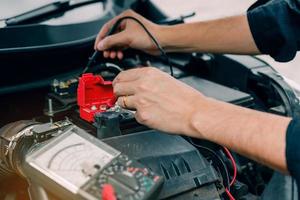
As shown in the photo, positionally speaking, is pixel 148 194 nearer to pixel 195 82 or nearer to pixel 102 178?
pixel 102 178

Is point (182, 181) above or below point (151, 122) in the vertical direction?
below

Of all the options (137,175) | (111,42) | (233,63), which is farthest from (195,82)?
(137,175)

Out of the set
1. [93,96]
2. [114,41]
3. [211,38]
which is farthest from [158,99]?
[211,38]

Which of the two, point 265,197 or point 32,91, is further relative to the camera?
point 32,91

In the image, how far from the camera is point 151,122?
0.98m

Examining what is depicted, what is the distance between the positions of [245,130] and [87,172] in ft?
0.97

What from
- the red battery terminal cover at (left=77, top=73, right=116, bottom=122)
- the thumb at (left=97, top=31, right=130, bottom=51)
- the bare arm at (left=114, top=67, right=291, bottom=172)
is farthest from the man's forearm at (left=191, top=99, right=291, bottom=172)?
the thumb at (left=97, top=31, right=130, bottom=51)

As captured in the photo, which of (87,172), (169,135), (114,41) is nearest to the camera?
(87,172)

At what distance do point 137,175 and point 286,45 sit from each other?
27.4 inches

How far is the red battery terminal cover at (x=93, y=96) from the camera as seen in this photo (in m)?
1.08

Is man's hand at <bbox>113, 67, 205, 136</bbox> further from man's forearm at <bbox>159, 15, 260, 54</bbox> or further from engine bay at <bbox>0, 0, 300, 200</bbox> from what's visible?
man's forearm at <bbox>159, 15, 260, 54</bbox>

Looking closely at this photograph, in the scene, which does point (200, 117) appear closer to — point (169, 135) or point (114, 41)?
point (169, 135)

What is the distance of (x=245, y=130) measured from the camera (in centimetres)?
89

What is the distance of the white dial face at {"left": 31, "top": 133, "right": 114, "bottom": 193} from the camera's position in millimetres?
817
